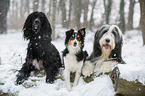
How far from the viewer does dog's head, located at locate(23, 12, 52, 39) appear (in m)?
3.50

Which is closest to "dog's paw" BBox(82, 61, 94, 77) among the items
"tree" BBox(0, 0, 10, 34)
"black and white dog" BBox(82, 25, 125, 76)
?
"black and white dog" BBox(82, 25, 125, 76)

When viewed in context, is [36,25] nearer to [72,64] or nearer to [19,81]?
→ [72,64]

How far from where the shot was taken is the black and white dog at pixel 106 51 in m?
3.26

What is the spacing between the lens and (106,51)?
3379 mm

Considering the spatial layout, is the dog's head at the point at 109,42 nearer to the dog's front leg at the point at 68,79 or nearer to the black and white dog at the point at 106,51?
the black and white dog at the point at 106,51

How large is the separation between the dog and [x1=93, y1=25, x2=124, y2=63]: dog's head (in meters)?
1.28

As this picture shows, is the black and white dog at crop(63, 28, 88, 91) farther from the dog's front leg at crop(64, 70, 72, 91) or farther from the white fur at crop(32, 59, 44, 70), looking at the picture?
the white fur at crop(32, 59, 44, 70)

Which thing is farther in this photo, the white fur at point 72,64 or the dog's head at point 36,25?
the dog's head at point 36,25

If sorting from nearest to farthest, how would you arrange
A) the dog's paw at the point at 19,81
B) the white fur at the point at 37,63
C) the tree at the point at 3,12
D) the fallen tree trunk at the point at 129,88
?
the fallen tree trunk at the point at 129,88 < the dog's paw at the point at 19,81 < the white fur at the point at 37,63 < the tree at the point at 3,12

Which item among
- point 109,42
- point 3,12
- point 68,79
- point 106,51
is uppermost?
point 3,12

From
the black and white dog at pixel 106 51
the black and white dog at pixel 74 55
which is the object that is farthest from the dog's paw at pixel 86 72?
the black and white dog at pixel 74 55

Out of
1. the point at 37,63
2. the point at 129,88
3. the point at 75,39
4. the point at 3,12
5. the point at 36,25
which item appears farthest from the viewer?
the point at 3,12

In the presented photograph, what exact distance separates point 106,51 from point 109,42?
0.30 m

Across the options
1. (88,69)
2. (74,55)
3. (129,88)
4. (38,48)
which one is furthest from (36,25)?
(129,88)
